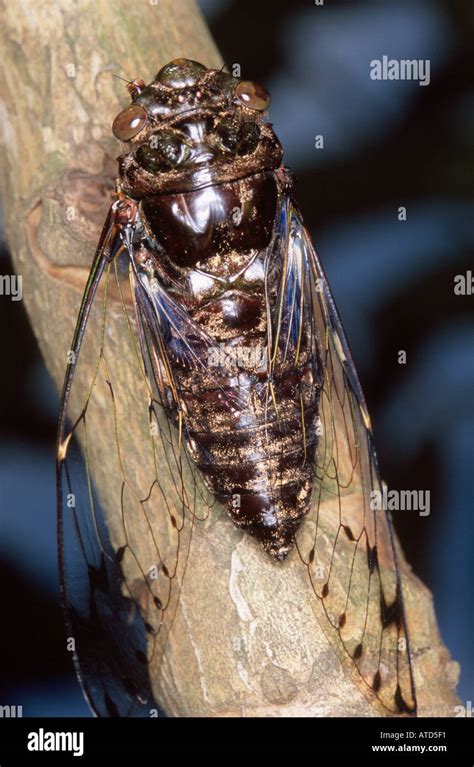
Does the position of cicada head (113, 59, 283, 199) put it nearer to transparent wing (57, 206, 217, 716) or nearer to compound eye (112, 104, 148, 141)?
compound eye (112, 104, 148, 141)

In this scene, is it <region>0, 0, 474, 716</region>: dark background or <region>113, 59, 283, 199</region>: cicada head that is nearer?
<region>113, 59, 283, 199</region>: cicada head

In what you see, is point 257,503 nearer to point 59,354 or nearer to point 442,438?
point 59,354

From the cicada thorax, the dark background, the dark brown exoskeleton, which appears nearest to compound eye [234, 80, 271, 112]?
the dark brown exoskeleton

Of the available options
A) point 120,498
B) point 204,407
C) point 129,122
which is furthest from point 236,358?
point 129,122

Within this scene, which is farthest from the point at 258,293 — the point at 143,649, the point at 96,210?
the point at 143,649

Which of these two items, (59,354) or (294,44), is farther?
(294,44)

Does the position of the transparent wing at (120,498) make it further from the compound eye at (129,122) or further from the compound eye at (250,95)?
the compound eye at (250,95)
